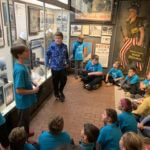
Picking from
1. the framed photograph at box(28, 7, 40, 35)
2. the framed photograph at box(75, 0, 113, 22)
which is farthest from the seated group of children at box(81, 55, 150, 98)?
the framed photograph at box(28, 7, 40, 35)

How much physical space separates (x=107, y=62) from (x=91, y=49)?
0.65 metres

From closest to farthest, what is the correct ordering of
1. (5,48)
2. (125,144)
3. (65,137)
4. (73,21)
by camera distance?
(125,144) < (65,137) < (5,48) < (73,21)

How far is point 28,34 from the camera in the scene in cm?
312

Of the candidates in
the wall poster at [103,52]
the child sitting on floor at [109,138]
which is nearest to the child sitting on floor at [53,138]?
the child sitting on floor at [109,138]

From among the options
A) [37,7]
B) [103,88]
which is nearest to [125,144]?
[37,7]

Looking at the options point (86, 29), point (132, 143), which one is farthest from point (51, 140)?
point (86, 29)

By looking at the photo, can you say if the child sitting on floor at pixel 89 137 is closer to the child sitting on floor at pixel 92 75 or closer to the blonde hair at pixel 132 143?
the blonde hair at pixel 132 143

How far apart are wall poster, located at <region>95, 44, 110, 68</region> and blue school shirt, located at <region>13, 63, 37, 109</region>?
3.60m

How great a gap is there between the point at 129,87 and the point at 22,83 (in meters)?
3.05

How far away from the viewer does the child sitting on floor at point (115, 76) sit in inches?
186

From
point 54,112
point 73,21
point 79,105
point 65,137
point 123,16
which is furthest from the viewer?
point 73,21

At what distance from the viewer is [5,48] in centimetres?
247

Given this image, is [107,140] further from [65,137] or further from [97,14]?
[97,14]

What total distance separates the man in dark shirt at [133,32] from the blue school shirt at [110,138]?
380cm
